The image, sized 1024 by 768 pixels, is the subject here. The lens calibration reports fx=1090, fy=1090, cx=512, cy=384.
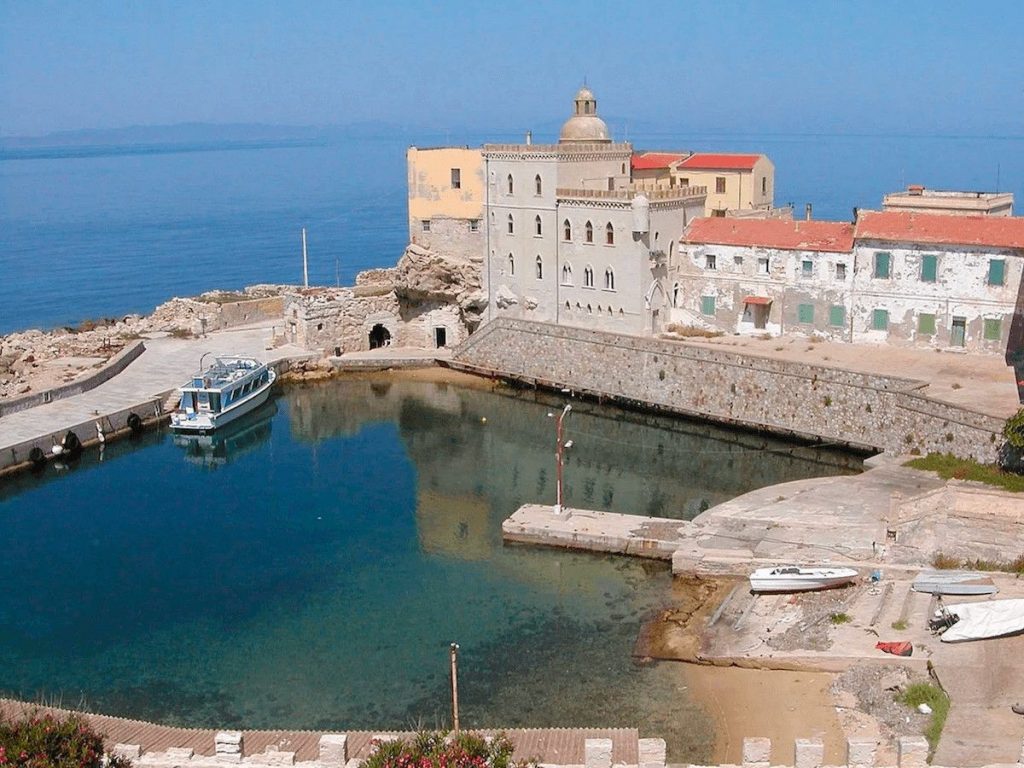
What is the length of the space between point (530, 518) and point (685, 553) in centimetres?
560

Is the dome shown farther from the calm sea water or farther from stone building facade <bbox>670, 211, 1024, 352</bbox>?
the calm sea water

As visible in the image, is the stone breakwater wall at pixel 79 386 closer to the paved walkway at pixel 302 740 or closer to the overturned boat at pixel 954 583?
the paved walkway at pixel 302 740

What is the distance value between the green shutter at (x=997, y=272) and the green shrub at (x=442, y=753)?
33.4 metres

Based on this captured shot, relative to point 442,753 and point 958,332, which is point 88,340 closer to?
point 958,332

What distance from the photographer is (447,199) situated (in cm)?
5638

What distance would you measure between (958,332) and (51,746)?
37539 millimetres

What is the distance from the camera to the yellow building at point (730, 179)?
182 ft

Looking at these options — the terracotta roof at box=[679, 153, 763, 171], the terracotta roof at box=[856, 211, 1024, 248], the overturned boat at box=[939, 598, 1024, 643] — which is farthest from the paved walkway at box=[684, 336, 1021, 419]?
the overturned boat at box=[939, 598, 1024, 643]

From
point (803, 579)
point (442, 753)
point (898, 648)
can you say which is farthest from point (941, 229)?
point (442, 753)

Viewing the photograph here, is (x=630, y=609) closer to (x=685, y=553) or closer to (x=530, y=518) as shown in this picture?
(x=685, y=553)

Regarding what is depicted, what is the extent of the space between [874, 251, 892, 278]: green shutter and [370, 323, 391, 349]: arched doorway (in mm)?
25826

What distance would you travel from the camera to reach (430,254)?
5606 cm

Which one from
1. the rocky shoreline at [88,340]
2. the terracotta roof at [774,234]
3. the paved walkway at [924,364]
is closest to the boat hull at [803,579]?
the paved walkway at [924,364]

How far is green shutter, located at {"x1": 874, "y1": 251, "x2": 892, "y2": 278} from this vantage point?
144 ft
